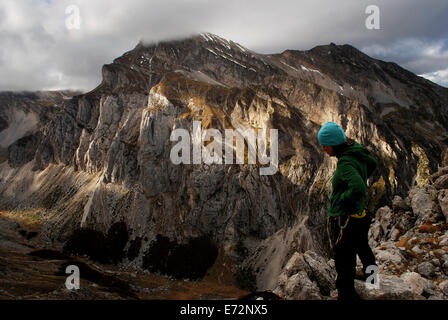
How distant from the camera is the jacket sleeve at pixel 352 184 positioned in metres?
5.43

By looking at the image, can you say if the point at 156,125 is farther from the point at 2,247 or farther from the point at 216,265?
the point at 2,247

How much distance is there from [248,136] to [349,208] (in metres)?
81.6

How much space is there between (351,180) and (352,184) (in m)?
0.08

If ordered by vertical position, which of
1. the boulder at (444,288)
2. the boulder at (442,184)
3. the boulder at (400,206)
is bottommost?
the boulder at (444,288)

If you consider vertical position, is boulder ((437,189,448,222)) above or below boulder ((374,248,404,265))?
above

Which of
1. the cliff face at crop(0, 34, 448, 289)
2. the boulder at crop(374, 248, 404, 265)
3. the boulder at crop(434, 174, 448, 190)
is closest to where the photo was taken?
the boulder at crop(374, 248, 404, 265)

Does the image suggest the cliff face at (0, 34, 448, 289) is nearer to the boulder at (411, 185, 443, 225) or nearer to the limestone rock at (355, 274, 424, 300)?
the boulder at (411, 185, 443, 225)

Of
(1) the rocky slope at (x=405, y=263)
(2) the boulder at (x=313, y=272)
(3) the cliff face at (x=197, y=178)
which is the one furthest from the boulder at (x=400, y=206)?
(3) the cliff face at (x=197, y=178)

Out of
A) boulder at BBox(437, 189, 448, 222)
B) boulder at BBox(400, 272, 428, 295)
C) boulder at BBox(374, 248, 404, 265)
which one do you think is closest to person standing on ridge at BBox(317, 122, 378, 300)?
boulder at BBox(400, 272, 428, 295)

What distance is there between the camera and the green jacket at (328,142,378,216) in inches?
216

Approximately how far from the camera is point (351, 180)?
5500mm

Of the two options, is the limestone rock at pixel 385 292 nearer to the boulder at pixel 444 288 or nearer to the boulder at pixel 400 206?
the boulder at pixel 444 288
